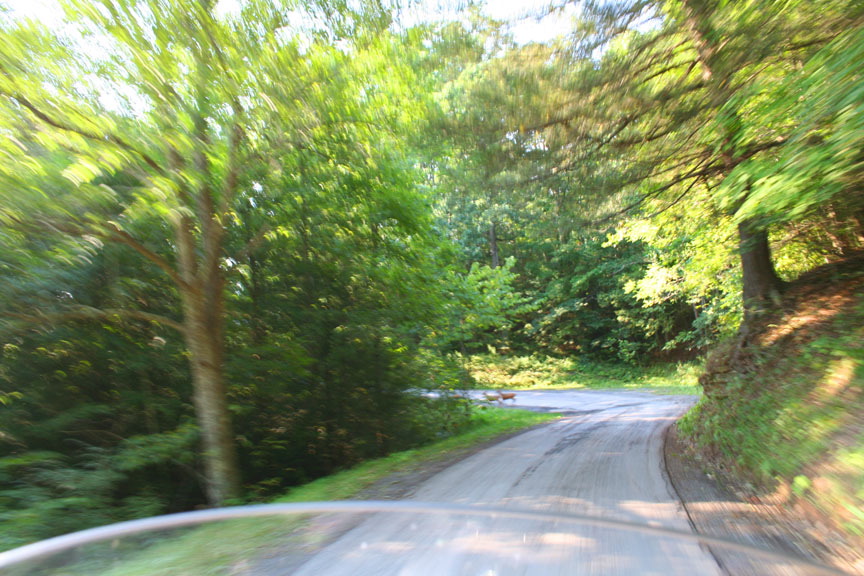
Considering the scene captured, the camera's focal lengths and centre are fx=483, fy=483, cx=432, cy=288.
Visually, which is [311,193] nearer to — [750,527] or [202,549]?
[202,549]

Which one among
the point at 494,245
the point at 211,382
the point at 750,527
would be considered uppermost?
the point at 494,245

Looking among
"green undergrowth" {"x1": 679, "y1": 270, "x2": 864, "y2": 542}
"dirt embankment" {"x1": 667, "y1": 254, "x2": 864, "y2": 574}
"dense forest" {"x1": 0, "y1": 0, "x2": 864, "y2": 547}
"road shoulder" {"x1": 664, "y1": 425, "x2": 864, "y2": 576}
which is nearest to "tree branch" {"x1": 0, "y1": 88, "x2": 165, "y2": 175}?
"dense forest" {"x1": 0, "y1": 0, "x2": 864, "y2": 547}

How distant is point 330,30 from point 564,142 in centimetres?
389

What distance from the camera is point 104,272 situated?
704 cm

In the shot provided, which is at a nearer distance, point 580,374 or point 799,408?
point 799,408

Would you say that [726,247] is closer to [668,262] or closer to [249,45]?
[668,262]

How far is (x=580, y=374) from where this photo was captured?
28984 millimetres

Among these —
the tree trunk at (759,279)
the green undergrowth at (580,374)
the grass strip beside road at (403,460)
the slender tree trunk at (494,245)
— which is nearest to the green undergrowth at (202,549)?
the grass strip beside road at (403,460)

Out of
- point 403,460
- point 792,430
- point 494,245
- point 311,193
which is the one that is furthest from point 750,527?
point 494,245

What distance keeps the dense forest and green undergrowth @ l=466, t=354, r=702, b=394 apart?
1542 cm

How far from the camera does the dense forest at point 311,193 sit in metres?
4.82

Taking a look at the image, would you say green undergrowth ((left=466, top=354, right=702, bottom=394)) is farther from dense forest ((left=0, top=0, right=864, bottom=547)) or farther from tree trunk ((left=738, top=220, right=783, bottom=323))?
tree trunk ((left=738, top=220, right=783, bottom=323))

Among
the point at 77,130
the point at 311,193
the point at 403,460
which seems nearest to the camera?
the point at 77,130

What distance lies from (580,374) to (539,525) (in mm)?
26440
